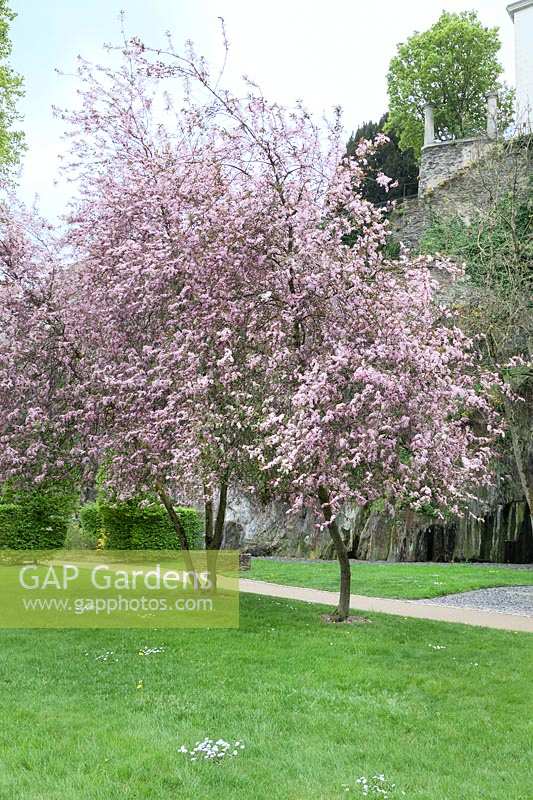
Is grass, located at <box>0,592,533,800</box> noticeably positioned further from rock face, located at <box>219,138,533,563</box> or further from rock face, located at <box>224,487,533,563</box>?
rock face, located at <box>224,487,533,563</box>

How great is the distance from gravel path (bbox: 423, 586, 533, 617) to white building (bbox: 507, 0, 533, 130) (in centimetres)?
1939

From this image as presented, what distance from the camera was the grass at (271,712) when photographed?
4.63 meters

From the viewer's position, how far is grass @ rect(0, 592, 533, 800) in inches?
182

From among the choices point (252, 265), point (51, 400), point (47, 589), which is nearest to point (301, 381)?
point (252, 265)

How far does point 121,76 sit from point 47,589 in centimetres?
826

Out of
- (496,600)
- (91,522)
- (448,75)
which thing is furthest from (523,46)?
(496,600)

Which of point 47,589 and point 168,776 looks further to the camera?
point 47,589

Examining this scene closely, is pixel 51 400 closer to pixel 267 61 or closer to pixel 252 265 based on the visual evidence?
pixel 252 265

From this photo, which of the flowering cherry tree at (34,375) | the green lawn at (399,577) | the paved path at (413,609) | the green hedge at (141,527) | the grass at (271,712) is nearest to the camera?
the grass at (271,712)

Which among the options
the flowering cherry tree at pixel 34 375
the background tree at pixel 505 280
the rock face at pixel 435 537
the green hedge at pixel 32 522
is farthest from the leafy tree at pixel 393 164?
the flowering cherry tree at pixel 34 375

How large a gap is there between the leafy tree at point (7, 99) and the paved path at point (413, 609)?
13080 millimetres

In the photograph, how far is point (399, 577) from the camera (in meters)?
14.8

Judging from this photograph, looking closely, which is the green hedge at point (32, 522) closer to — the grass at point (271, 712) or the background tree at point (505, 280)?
the grass at point (271, 712)

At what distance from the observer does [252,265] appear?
8.34 metres
